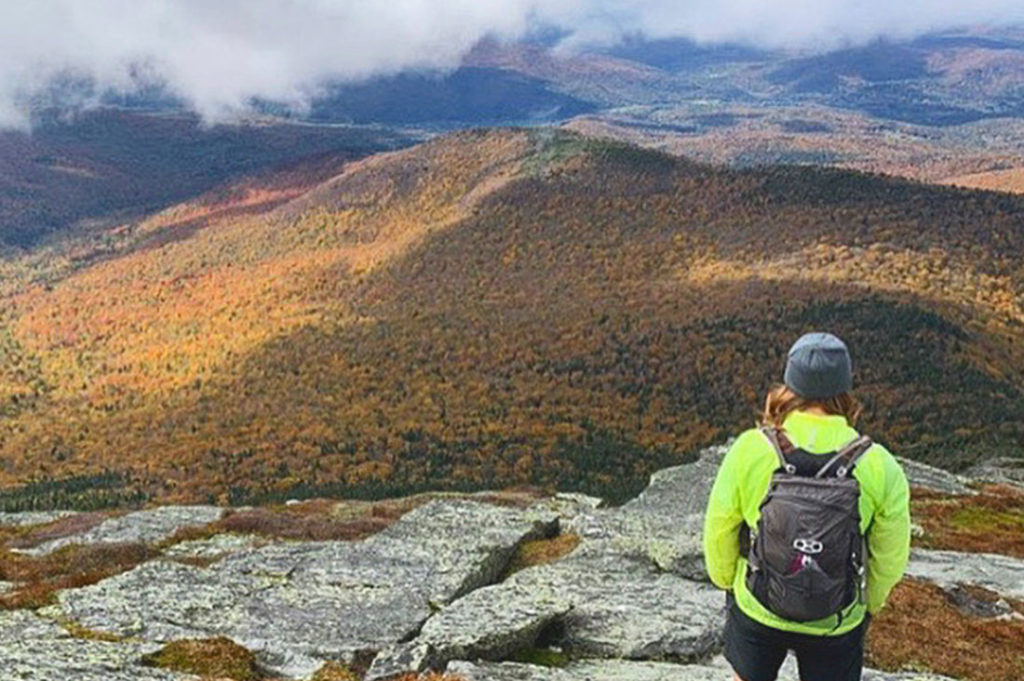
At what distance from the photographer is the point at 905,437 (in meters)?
121

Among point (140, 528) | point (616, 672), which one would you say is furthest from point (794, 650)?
point (140, 528)

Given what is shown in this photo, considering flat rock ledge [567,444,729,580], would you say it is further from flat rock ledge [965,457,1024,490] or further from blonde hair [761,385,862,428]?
flat rock ledge [965,457,1024,490]

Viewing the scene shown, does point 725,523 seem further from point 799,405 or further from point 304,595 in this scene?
point 304,595

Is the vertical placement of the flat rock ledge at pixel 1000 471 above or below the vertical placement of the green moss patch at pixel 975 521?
below

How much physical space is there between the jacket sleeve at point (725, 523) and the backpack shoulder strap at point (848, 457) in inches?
33.0

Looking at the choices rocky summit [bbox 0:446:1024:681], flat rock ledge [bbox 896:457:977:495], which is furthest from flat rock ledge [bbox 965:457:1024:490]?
rocky summit [bbox 0:446:1024:681]

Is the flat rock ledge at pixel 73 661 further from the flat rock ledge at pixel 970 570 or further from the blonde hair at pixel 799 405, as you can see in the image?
the flat rock ledge at pixel 970 570

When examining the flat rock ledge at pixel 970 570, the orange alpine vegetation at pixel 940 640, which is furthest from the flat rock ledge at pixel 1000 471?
the orange alpine vegetation at pixel 940 640

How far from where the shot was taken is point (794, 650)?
9938 mm

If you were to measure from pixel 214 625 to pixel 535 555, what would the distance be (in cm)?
1169

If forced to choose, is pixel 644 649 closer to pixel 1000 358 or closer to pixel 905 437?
pixel 905 437

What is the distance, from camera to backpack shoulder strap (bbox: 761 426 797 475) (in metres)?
9.24

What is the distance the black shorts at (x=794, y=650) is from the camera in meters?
9.78

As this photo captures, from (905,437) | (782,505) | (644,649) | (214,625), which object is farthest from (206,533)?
(905,437)
